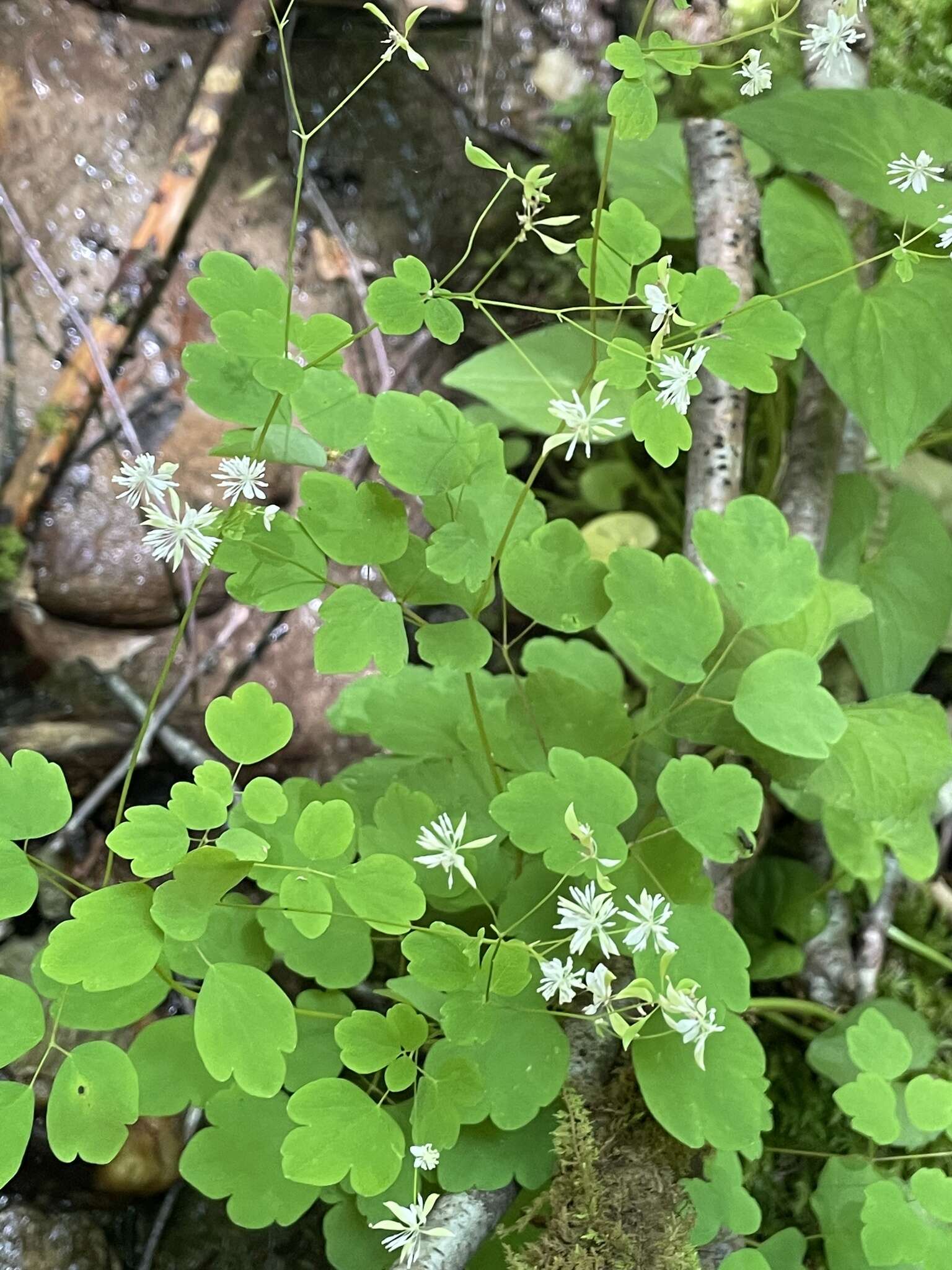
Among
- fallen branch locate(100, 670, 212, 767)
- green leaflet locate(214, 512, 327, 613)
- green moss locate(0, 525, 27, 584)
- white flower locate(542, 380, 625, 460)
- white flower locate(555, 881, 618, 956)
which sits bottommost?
fallen branch locate(100, 670, 212, 767)

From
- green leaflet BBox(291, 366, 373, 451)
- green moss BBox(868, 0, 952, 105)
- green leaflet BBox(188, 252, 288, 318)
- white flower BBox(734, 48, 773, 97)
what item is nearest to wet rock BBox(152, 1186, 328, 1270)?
green leaflet BBox(291, 366, 373, 451)

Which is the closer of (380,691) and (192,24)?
(380,691)

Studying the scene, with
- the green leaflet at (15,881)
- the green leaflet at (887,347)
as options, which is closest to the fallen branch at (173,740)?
the green leaflet at (15,881)

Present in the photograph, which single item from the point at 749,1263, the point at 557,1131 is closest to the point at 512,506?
the point at 557,1131

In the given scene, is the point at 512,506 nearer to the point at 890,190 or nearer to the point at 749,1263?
the point at 890,190

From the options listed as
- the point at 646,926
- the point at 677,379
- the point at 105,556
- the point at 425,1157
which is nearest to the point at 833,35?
the point at 677,379

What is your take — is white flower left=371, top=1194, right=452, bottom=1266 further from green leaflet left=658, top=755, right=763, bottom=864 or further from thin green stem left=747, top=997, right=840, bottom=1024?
thin green stem left=747, top=997, right=840, bottom=1024

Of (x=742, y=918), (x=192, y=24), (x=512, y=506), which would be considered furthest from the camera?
(x=192, y=24)
